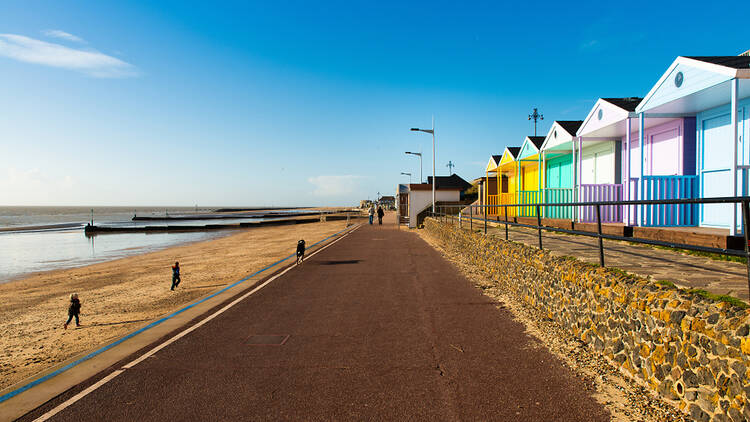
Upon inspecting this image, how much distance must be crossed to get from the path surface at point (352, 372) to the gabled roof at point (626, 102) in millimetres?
8256

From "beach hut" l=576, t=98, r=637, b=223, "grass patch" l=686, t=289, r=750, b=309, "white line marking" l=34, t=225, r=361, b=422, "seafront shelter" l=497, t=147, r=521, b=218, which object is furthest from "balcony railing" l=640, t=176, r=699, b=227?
"white line marking" l=34, t=225, r=361, b=422

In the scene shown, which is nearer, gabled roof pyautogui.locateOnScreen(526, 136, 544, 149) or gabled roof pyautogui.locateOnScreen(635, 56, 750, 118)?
gabled roof pyautogui.locateOnScreen(635, 56, 750, 118)

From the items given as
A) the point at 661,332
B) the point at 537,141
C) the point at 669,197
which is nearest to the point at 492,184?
the point at 537,141

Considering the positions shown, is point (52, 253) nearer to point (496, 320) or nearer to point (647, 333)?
point (496, 320)

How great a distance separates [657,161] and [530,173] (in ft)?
29.1

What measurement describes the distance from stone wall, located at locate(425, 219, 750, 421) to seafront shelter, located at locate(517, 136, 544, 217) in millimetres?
11352

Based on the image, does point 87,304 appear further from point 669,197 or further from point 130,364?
point 669,197

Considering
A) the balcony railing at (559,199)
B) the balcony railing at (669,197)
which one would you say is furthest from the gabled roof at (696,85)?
the balcony railing at (559,199)

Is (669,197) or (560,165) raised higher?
(560,165)

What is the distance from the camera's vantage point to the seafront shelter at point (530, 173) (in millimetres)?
17100

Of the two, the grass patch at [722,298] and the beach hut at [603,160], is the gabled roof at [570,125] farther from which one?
the grass patch at [722,298]

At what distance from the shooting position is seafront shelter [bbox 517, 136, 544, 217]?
17.1 meters

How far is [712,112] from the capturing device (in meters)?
9.48

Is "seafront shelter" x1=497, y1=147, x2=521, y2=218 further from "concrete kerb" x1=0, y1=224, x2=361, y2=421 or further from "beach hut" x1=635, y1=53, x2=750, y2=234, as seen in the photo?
"concrete kerb" x1=0, y1=224, x2=361, y2=421
